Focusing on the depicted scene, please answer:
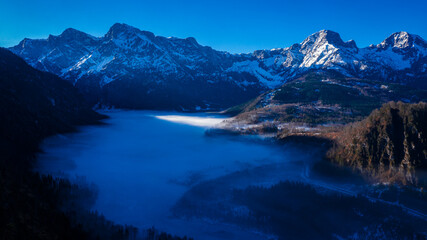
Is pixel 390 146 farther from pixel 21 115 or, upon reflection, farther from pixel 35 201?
pixel 21 115

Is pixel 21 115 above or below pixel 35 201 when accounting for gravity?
above

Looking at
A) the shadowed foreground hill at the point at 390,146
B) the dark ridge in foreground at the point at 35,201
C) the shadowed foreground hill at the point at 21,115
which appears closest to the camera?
the dark ridge in foreground at the point at 35,201

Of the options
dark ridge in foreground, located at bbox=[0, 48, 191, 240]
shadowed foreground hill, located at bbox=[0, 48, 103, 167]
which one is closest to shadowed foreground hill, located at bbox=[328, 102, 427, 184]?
dark ridge in foreground, located at bbox=[0, 48, 191, 240]

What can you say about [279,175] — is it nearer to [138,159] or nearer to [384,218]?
[384,218]

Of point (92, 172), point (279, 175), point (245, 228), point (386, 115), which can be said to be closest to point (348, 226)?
point (245, 228)

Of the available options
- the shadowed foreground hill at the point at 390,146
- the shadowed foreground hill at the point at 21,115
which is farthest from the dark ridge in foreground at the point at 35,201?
the shadowed foreground hill at the point at 390,146

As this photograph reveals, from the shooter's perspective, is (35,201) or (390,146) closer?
(35,201)

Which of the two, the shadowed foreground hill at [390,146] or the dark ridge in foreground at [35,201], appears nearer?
the dark ridge in foreground at [35,201]

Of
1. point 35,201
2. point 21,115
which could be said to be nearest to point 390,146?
point 35,201

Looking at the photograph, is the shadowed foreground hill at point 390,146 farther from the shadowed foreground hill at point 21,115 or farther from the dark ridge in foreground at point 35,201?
the shadowed foreground hill at point 21,115
